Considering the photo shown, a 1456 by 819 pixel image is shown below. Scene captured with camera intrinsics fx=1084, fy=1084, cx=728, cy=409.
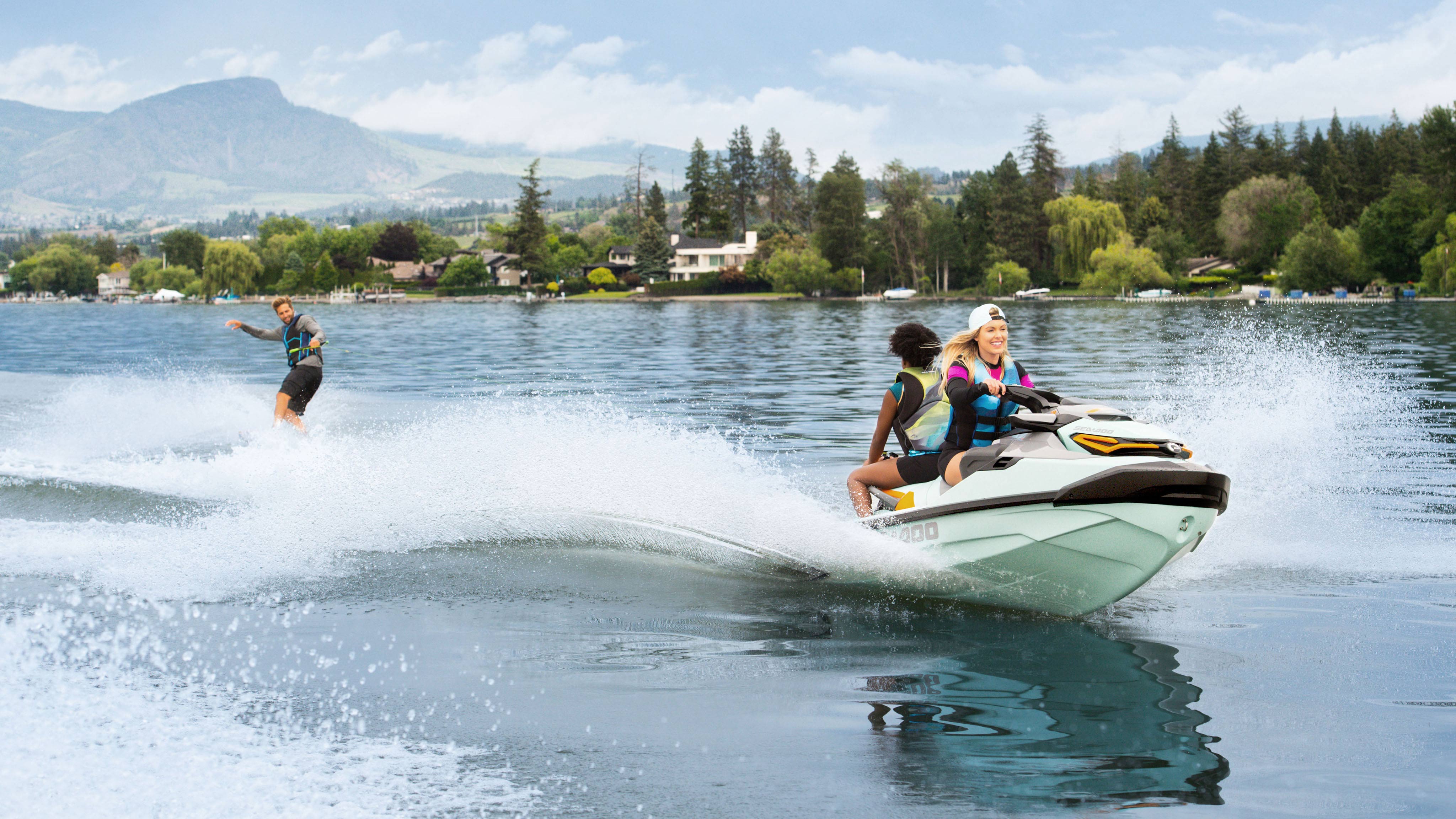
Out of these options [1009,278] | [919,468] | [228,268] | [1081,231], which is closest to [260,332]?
[919,468]

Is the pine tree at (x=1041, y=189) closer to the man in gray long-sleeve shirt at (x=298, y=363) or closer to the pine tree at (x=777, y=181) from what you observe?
the pine tree at (x=777, y=181)

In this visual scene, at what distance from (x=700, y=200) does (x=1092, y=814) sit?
460 ft

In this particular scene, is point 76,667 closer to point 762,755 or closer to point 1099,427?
point 762,755

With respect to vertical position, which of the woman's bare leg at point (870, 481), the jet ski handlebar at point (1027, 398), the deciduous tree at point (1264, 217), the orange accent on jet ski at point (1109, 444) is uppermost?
the deciduous tree at point (1264, 217)

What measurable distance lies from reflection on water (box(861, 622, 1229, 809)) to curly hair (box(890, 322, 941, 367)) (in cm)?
204

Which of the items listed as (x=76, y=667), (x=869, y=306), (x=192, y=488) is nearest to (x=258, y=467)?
(x=192, y=488)

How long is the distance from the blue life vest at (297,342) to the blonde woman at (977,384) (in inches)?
387

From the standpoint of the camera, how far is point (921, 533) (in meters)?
7.06

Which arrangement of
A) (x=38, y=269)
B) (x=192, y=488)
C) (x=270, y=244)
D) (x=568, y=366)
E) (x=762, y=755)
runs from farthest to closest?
1. (x=38, y=269)
2. (x=270, y=244)
3. (x=568, y=366)
4. (x=192, y=488)
5. (x=762, y=755)

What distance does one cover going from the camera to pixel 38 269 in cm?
18762

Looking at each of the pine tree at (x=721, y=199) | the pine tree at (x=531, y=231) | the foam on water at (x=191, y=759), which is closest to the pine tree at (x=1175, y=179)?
the pine tree at (x=721, y=199)

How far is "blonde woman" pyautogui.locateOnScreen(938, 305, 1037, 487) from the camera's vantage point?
6969mm

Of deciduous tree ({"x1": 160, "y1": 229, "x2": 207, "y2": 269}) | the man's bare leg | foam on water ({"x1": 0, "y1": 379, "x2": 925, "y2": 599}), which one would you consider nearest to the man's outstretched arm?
the man's bare leg

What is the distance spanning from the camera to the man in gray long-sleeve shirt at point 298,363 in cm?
1405
